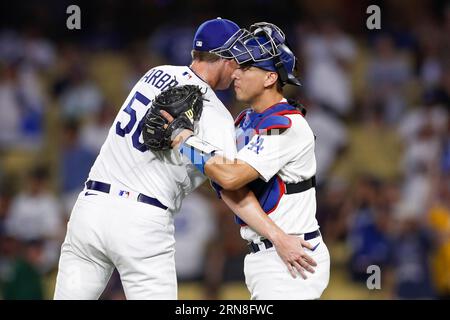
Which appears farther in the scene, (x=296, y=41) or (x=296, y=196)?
(x=296, y=41)

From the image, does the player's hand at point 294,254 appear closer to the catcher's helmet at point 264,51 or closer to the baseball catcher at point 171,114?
the baseball catcher at point 171,114

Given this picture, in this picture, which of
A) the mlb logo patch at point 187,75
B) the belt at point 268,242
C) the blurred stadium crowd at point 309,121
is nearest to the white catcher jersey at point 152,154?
the mlb logo patch at point 187,75

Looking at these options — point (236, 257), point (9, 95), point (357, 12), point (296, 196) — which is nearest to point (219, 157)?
point (296, 196)

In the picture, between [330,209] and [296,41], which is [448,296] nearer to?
[330,209]

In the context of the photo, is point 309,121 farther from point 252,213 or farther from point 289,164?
point 252,213

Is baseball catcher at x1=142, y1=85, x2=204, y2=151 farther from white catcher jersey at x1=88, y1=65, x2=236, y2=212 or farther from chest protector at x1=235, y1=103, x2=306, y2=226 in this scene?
chest protector at x1=235, y1=103, x2=306, y2=226

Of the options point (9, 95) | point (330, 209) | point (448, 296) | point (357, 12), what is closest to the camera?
point (448, 296)

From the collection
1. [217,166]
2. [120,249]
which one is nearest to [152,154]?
[217,166]
